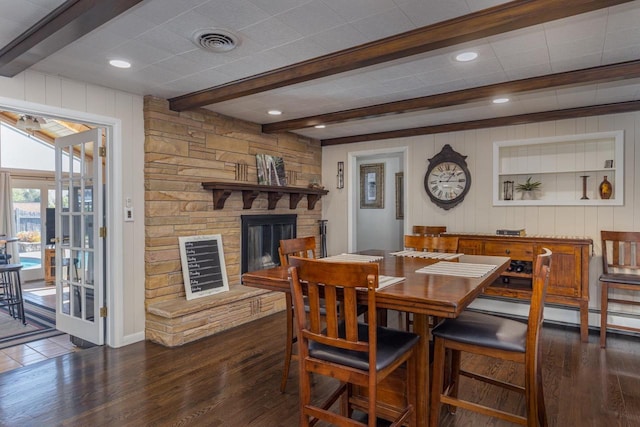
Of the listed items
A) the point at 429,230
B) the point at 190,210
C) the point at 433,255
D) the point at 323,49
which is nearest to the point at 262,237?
the point at 190,210

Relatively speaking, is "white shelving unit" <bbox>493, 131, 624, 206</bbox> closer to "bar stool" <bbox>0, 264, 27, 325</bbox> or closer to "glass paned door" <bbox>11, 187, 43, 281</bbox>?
"bar stool" <bbox>0, 264, 27, 325</bbox>

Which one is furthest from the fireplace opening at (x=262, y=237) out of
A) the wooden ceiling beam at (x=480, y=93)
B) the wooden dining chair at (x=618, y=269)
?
the wooden dining chair at (x=618, y=269)

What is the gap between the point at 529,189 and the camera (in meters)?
4.40

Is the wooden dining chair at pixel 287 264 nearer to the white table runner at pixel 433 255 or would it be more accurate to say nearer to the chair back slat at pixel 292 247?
the chair back slat at pixel 292 247

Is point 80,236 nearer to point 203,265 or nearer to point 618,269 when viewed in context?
point 203,265

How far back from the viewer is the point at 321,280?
167cm

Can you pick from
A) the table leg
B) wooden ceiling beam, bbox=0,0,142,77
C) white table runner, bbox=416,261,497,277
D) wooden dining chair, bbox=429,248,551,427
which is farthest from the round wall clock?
Result: wooden ceiling beam, bbox=0,0,142,77

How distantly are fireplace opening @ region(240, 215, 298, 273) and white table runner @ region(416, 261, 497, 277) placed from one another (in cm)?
263

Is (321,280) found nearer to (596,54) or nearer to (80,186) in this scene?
(596,54)

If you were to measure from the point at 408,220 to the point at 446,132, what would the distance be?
47.6 inches

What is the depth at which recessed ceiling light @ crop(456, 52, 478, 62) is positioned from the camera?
264 centimetres

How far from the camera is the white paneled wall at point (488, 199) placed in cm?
384

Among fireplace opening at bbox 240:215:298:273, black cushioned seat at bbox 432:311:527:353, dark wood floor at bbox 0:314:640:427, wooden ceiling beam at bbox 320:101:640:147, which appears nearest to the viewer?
black cushioned seat at bbox 432:311:527:353

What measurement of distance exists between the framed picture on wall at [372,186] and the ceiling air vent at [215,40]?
14.8 feet
